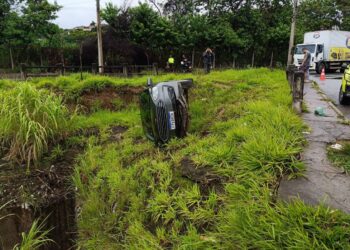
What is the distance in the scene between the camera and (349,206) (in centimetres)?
284

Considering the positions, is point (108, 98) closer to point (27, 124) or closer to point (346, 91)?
point (27, 124)

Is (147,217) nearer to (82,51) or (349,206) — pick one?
(349,206)

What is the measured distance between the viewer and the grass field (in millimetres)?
2613

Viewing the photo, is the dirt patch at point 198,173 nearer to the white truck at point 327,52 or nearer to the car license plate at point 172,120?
the car license plate at point 172,120

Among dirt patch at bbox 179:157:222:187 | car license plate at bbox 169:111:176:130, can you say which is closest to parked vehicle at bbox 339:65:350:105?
car license plate at bbox 169:111:176:130

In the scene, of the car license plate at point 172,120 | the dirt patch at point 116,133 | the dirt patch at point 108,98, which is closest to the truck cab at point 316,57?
the dirt patch at point 108,98

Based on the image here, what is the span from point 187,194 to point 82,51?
66.2 feet

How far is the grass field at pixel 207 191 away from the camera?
261cm

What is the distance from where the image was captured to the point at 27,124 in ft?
19.8

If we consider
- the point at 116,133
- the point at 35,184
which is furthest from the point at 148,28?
the point at 35,184

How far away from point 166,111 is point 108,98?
197 inches

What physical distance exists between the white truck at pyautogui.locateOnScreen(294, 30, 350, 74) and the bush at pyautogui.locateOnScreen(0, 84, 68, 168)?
2039 centimetres

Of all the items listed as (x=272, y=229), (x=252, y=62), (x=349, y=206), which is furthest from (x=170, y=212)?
(x=252, y=62)

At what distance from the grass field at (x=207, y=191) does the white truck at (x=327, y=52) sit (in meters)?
18.5
